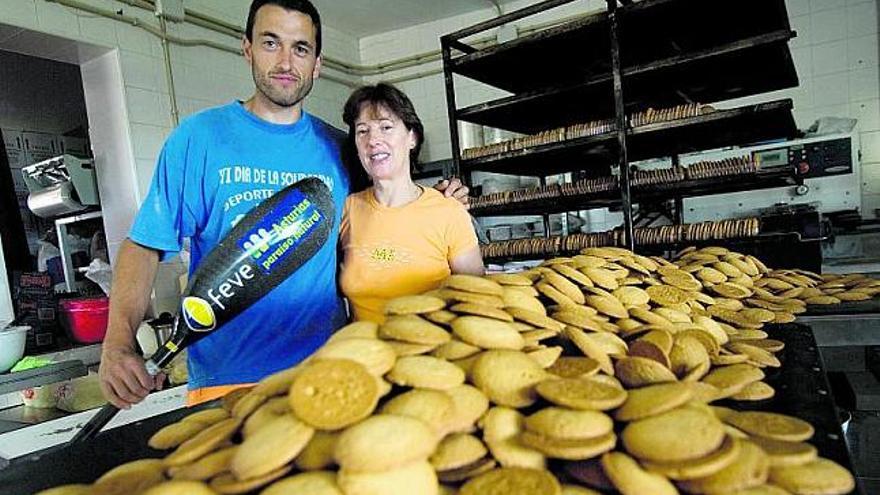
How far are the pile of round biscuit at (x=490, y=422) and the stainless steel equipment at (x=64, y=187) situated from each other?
3.36m

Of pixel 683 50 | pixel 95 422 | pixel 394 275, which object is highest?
pixel 683 50

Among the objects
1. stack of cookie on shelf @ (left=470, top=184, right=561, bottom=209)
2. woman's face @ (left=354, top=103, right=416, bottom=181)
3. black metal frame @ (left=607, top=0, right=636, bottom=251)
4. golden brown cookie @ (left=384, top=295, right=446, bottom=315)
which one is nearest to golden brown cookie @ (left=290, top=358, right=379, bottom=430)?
golden brown cookie @ (left=384, top=295, right=446, bottom=315)

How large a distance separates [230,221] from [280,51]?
493 mm

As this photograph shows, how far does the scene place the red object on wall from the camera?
3045 mm

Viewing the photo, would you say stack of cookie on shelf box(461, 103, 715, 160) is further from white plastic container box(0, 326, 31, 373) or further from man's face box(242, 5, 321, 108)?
white plastic container box(0, 326, 31, 373)

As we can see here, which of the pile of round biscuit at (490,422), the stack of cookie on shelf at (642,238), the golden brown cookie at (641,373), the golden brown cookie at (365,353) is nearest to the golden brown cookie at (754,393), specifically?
the pile of round biscuit at (490,422)

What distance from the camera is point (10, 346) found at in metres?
2.39

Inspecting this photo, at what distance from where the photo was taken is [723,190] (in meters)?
2.84

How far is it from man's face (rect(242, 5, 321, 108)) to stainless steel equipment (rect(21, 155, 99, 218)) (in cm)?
269

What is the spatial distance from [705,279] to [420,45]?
14.8 feet

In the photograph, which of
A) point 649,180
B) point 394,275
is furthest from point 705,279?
point 649,180

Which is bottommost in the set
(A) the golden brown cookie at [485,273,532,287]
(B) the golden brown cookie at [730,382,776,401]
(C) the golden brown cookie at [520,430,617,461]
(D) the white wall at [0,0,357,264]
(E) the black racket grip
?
(E) the black racket grip

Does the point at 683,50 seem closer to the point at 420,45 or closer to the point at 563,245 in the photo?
the point at 563,245

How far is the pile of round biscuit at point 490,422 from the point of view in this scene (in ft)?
1.99
